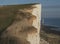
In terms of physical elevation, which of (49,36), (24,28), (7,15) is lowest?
(49,36)

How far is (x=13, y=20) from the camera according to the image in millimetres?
3514

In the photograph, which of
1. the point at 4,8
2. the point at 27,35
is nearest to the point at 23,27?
the point at 27,35

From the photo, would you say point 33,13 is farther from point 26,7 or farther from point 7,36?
point 7,36

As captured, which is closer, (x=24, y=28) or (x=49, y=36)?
(x=24, y=28)

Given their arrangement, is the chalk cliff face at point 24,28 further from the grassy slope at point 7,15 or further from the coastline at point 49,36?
the coastline at point 49,36

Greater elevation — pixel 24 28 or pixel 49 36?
pixel 24 28

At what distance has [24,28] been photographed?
11.6 ft

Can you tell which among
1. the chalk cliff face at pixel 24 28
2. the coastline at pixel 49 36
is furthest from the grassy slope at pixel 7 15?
the coastline at pixel 49 36

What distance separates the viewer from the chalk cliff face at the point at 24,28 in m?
3.45

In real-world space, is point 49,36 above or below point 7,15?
below

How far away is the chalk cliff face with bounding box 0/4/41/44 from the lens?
3451 millimetres

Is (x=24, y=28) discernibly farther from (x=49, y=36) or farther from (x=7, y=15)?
(x=49, y=36)

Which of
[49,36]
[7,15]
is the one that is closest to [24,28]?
[7,15]

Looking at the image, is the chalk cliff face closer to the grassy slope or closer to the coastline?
the grassy slope
